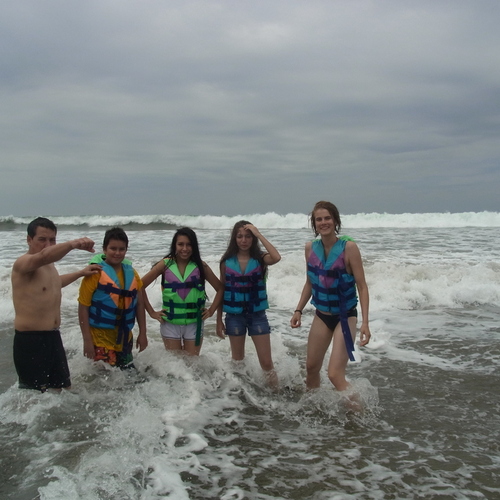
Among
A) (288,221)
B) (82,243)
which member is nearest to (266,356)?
(82,243)

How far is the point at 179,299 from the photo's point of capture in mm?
5227

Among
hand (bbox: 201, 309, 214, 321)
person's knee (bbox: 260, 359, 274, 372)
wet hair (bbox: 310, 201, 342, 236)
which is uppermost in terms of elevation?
wet hair (bbox: 310, 201, 342, 236)

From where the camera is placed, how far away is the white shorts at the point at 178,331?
17.4ft

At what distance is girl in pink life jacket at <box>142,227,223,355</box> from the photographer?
523 centimetres

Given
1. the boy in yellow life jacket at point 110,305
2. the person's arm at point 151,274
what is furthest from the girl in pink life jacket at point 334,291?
the boy in yellow life jacket at point 110,305

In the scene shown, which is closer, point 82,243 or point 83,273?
point 82,243

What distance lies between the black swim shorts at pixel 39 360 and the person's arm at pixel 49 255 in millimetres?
630

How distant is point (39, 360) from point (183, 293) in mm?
1588

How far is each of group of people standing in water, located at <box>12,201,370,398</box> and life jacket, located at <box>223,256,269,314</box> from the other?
11 millimetres

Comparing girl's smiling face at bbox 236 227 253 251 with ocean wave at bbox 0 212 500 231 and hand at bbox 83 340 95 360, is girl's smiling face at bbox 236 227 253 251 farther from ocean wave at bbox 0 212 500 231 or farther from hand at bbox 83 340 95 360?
ocean wave at bbox 0 212 500 231

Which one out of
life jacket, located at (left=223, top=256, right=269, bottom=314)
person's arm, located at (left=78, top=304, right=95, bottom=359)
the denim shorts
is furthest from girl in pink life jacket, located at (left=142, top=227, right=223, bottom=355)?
person's arm, located at (left=78, top=304, right=95, bottom=359)

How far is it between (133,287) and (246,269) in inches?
47.6

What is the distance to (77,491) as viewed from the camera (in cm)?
330

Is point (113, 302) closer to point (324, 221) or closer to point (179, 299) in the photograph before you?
point (179, 299)
